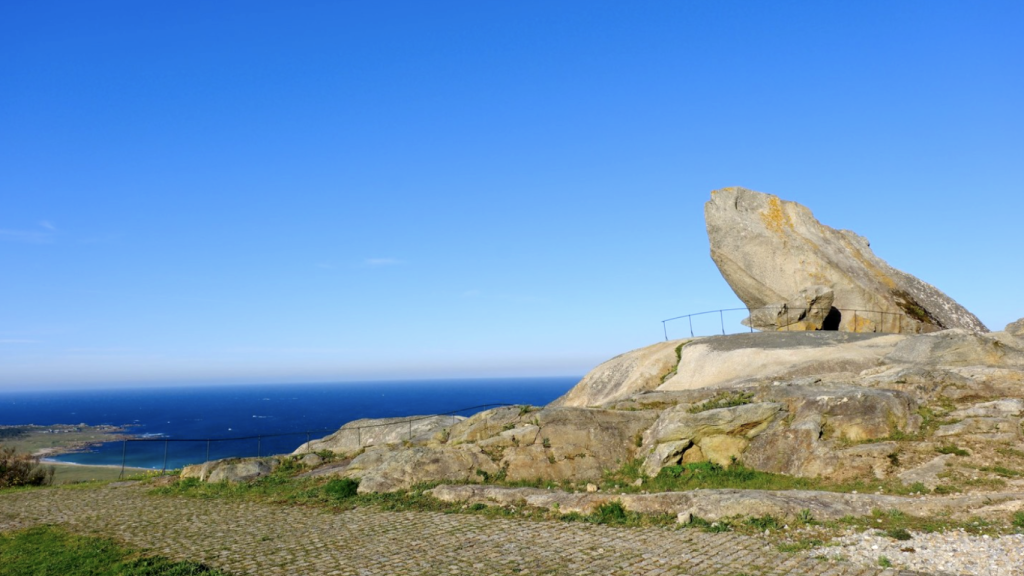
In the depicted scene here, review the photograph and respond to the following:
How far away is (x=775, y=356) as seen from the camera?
28.1 metres

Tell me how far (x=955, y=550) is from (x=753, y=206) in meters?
28.5

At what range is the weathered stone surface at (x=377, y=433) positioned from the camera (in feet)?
103

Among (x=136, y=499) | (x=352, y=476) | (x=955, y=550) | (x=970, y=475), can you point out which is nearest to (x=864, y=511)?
(x=955, y=550)

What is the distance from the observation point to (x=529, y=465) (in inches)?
849

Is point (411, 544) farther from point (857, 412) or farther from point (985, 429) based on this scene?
point (985, 429)

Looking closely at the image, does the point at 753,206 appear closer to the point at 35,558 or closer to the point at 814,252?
the point at 814,252

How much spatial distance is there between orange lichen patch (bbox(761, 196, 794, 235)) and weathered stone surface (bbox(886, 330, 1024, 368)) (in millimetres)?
11560

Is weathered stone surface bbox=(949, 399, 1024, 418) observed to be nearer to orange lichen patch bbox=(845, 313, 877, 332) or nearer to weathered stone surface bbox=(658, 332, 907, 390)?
weathered stone surface bbox=(658, 332, 907, 390)

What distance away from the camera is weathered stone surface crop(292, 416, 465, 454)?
31.3 metres

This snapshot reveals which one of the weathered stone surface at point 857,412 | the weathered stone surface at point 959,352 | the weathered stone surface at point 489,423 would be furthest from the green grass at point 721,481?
the weathered stone surface at point 959,352

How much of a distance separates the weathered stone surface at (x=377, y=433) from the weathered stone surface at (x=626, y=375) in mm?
6447

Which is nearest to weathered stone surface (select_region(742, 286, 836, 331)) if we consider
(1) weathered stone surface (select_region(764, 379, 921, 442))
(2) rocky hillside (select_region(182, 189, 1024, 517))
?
(2) rocky hillside (select_region(182, 189, 1024, 517))

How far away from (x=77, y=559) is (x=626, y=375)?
946 inches

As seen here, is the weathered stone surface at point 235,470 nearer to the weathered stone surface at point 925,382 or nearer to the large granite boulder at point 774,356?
the large granite boulder at point 774,356
